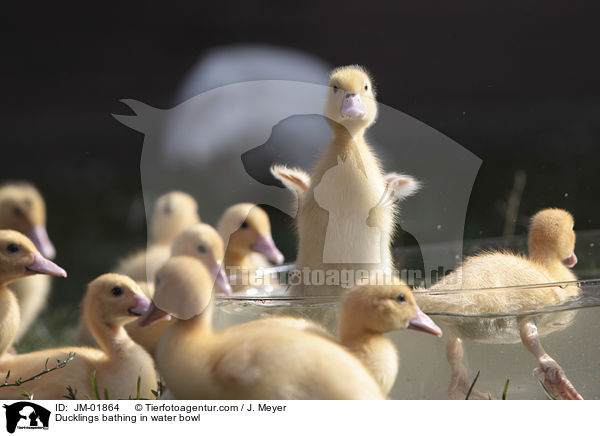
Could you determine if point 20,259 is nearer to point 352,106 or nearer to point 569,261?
point 352,106

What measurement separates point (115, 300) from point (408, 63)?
47cm

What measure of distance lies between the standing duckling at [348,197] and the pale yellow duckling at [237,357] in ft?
0.68

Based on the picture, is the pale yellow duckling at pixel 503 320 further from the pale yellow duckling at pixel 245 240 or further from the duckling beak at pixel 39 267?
the duckling beak at pixel 39 267

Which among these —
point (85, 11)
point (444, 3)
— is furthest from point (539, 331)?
point (85, 11)

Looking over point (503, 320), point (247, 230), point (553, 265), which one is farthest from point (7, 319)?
point (553, 265)

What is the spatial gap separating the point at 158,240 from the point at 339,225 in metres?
0.31

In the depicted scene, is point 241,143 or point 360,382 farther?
point 241,143

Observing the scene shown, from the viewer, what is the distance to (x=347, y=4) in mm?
1211

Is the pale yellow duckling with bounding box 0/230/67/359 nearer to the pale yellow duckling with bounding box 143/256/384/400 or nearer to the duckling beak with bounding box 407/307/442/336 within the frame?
the pale yellow duckling with bounding box 143/256/384/400

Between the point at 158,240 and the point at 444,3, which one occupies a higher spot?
the point at 444,3

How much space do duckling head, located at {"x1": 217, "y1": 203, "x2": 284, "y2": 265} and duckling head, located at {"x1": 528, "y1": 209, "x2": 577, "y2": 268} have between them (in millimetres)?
353

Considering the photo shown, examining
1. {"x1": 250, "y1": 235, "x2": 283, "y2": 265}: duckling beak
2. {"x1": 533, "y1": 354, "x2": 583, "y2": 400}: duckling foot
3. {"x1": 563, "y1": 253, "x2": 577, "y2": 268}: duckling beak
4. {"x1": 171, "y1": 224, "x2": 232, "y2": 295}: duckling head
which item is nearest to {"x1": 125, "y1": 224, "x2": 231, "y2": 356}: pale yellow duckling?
{"x1": 171, "y1": 224, "x2": 232, "y2": 295}: duckling head

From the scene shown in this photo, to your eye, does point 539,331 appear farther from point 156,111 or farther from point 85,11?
point 85,11

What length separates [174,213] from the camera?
939mm
